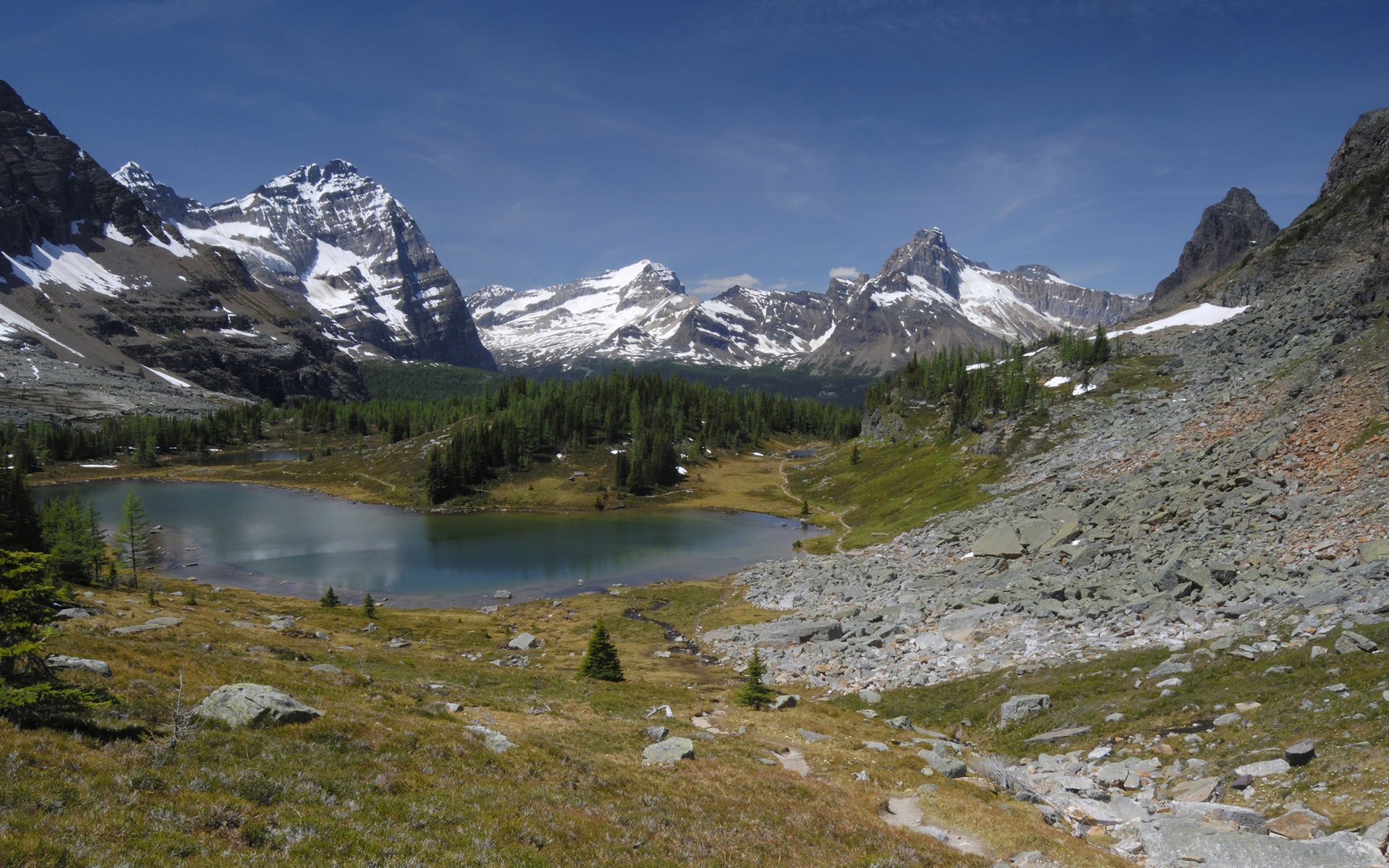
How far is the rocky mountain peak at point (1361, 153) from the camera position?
164 metres

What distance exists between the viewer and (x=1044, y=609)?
37531mm

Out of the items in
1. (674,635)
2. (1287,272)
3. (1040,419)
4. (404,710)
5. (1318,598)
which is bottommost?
(674,635)

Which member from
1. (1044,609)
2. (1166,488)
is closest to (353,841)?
(1044,609)

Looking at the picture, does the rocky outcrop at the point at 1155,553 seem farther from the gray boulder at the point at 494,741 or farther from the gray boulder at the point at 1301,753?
the gray boulder at the point at 494,741

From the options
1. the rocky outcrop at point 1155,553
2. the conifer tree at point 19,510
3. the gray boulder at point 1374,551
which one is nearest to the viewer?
the gray boulder at point 1374,551

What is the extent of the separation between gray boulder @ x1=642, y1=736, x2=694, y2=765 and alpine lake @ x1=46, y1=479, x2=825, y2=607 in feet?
180

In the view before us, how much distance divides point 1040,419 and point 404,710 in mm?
106018

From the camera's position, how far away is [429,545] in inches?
4080

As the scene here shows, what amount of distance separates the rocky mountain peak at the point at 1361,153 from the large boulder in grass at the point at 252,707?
234 metres

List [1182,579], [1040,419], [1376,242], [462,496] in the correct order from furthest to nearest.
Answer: [462,496]
[1376,242]
[1040,419]
[1182,579]

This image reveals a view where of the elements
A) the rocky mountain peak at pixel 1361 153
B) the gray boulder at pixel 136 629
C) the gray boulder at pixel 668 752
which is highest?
the rocky mountain peak at pixel 1361 153

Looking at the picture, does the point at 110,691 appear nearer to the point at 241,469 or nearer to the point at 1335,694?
the point at 1335,694

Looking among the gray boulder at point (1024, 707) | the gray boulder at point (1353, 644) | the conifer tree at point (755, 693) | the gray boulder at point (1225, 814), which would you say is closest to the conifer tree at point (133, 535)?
the conifer tree at point (755, 693)

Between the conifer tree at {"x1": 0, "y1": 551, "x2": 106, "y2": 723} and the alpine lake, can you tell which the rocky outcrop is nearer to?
the alpine lake
